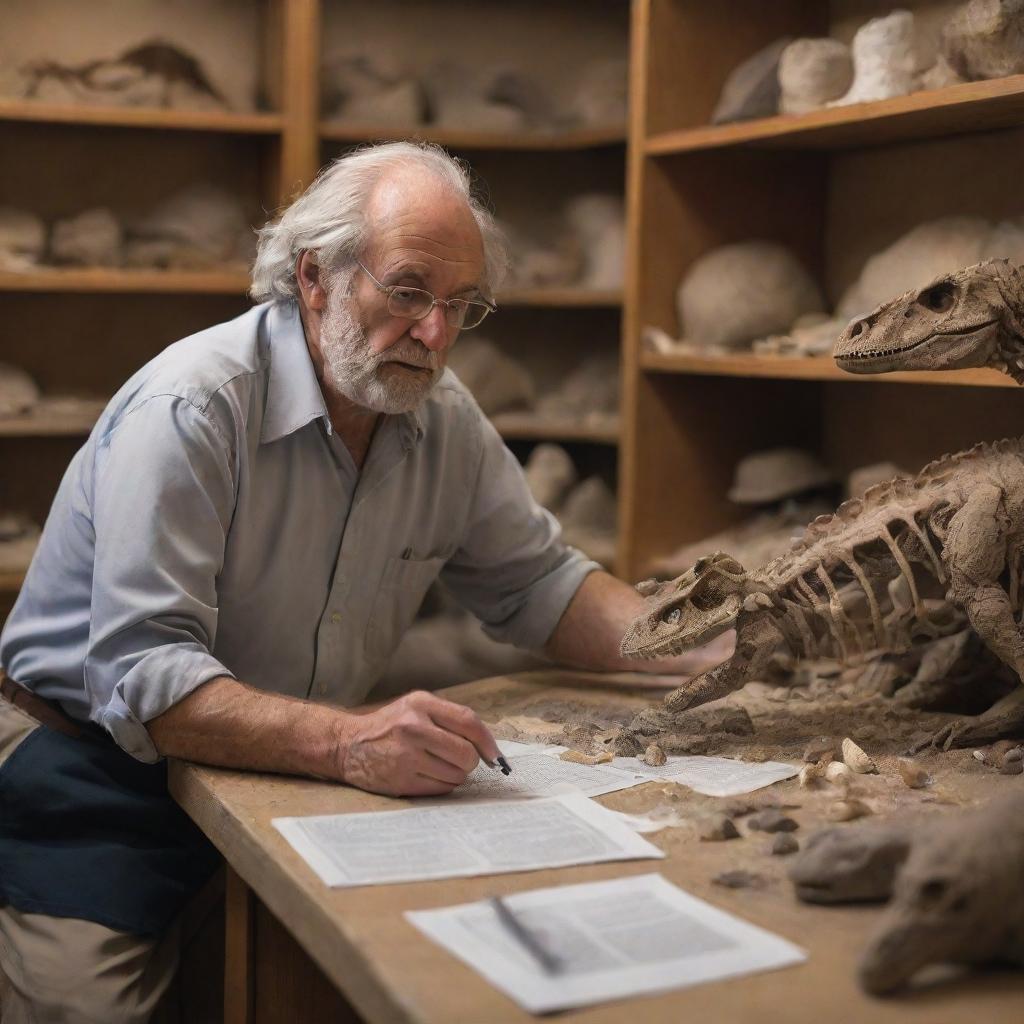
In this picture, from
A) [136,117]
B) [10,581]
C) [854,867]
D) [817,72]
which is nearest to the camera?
[854,867]

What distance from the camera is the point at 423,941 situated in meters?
1.38

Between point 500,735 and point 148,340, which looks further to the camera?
point 148,340

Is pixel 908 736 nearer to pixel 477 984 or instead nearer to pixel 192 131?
pixel 477 984

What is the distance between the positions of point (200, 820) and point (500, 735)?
50cm

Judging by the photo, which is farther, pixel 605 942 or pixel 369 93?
pixel 369 93

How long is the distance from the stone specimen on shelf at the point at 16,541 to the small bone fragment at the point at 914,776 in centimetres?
242

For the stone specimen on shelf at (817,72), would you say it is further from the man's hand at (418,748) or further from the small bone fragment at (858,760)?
the man's hand at (418,748)

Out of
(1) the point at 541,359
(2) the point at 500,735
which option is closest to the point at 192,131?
(1) the point at 541,359

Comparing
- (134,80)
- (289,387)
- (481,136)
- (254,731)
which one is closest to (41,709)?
(254,731)

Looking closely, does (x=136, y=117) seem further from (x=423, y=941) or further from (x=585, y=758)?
(x=423, y=941)

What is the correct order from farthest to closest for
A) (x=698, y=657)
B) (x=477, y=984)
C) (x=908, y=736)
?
(x=698, y=657), (x=908, y=736), (x=477, y=984)

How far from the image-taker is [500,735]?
2.13 m

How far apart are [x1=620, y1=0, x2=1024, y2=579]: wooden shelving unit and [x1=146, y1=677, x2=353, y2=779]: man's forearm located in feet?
4.78

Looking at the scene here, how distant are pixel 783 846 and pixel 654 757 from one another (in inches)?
14.8
